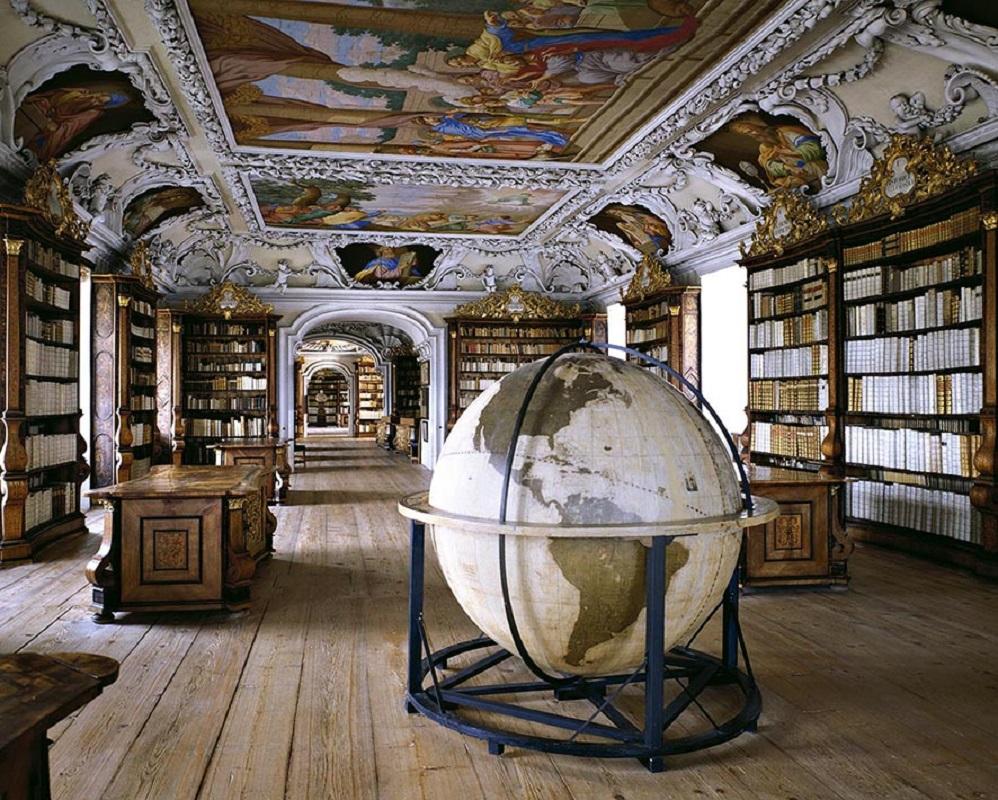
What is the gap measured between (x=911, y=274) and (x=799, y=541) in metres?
3.10

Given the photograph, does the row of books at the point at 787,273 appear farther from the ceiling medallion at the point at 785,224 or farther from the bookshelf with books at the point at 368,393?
the bookshelf with books at the point at 368,393

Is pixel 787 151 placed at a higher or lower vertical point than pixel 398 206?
lower

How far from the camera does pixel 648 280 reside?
13.2m

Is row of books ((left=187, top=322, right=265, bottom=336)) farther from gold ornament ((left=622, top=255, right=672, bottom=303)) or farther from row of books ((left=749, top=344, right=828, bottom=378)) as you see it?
row of books ((left=749, top=344, right=828, bottom=378))

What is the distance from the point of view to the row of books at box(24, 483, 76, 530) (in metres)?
7.71

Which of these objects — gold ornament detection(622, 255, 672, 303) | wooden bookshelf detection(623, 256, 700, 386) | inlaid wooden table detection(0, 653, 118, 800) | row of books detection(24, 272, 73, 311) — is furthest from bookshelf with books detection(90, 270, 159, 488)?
inlaid wooden table detection(0, 653, 118, 800)

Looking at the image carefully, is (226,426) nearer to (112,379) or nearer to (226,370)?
(226,370)

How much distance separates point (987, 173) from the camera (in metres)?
6.48

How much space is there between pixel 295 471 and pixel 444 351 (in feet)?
12.8

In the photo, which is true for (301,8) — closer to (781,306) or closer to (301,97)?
(301,97)

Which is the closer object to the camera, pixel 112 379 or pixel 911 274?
pixel 911 274

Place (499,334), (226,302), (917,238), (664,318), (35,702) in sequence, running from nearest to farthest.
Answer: (35,702) < (917,238) < (664,318) < (226,302) < (499,334)

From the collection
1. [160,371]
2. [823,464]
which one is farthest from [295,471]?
[823,464]

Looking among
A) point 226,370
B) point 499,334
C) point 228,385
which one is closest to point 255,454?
point 228,385
